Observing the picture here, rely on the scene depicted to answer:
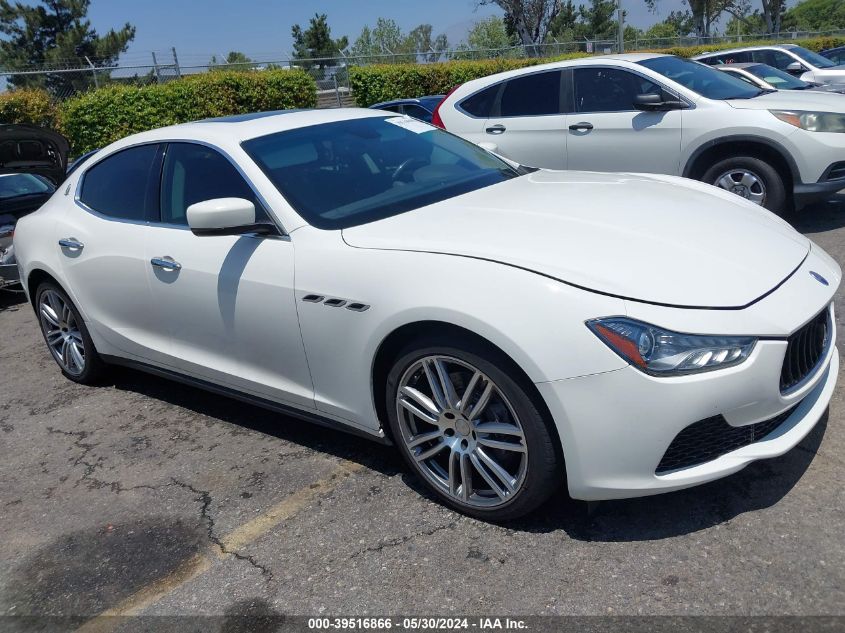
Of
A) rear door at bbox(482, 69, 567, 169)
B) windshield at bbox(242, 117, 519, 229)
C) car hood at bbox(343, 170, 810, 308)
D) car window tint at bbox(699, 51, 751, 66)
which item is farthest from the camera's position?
car window tint at bbox(699, 51, 751, 66)

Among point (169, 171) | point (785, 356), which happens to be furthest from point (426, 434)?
point (169, 171)

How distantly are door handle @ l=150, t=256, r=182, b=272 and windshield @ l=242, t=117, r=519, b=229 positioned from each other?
67 cm

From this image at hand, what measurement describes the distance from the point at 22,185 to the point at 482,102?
4.97 metres

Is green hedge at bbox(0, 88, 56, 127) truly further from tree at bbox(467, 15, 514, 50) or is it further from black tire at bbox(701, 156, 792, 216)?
tree at bbox(467, 15, 514, 50)

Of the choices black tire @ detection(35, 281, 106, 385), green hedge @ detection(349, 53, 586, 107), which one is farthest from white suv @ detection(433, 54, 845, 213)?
green hedge @ detection(349, 53, 586, 107)

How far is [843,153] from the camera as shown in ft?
21.2

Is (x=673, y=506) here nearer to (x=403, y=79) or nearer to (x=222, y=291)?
(x=222, y=291)

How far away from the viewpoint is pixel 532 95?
783 cm

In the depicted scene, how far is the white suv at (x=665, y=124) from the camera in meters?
6.57

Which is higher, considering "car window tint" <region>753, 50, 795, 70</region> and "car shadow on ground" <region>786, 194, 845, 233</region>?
"car window tint" <region>753, 50, 795, 70</region>

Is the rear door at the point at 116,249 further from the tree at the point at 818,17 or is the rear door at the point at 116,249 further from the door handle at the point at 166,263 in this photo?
the tree at the point at 818,17

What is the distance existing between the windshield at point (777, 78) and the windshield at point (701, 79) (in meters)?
4.25

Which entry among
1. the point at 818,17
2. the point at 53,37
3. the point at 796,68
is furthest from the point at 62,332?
the point at 818,17

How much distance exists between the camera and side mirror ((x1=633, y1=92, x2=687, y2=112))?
22.7 ft
